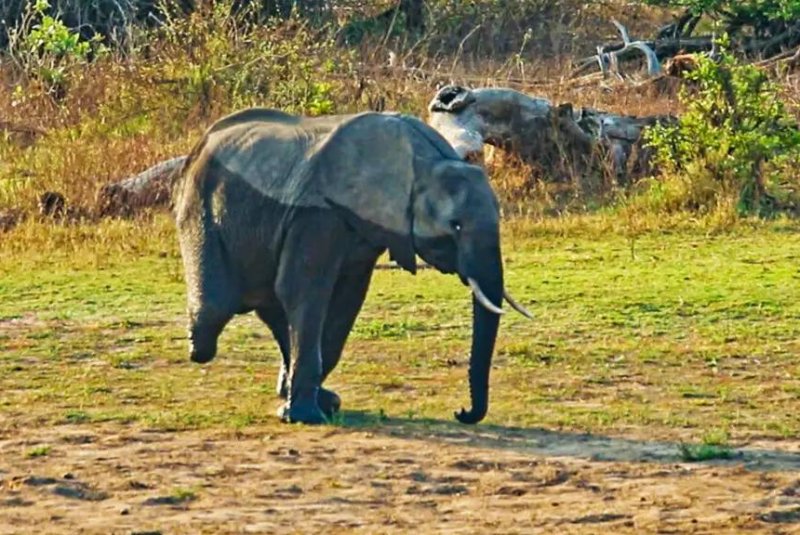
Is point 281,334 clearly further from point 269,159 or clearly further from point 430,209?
point 430,209

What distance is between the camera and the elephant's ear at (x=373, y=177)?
25.9 ft

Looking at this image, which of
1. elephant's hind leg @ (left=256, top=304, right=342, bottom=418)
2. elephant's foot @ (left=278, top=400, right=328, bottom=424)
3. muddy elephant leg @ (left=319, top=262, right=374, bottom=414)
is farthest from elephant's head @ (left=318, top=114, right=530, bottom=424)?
elephant's hind leg @ (left=256, top=304, right=342, bottom=418)

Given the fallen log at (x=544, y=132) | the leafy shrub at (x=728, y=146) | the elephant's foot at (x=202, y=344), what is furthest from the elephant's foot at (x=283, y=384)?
the fallen log at (x=544, y=132)

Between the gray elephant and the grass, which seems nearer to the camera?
the gray elephant

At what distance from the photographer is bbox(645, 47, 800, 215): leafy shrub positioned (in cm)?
1420

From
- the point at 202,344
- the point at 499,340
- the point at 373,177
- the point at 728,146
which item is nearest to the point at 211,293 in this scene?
the point at 202,344

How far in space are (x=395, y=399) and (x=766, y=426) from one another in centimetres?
162

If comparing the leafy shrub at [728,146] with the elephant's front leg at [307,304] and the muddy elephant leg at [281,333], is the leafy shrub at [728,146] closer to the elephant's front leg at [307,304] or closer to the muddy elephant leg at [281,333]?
the muddy elephant leg at [281,333]

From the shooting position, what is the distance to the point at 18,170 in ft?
51.6

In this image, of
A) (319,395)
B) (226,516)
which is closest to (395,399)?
(319,395)

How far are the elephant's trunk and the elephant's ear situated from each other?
0.30m

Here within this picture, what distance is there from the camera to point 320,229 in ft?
26.1

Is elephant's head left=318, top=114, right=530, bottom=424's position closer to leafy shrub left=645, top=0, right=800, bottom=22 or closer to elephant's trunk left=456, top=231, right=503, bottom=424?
elephant's trunk left=456, top=231, right=503, bottom=424

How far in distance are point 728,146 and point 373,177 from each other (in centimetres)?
678
